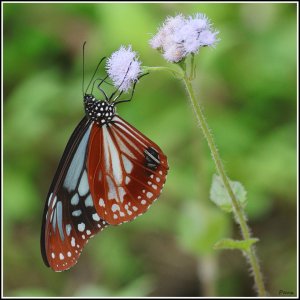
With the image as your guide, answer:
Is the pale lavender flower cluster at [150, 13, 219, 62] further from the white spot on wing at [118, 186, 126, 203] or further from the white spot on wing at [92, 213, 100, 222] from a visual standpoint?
the white spot on wing at [92, 213, 100, 222]

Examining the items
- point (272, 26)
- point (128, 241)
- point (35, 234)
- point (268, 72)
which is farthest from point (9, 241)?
point (272, 26)

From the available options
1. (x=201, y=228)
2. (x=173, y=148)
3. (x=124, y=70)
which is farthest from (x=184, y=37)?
(x=173, y=148)

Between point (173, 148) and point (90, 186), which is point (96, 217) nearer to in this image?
point (90, 186)

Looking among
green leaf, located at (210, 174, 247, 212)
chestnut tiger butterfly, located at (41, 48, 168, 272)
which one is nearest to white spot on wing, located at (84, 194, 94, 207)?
chestnut tiger butterfly, located at (41, 48, 168, 272)

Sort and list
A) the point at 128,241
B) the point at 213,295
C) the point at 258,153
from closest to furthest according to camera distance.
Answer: the point at 213,295
the point at 258,153
the point at 128,241

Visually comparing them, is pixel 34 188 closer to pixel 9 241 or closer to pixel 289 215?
pixel 9 241

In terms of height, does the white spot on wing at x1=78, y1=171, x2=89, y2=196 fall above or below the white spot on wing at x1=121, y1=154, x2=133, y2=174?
below

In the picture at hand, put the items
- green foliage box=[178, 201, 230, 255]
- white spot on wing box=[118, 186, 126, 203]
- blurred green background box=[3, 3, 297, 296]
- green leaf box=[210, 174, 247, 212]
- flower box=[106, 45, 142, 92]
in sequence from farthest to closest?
blurred green background box=[3, 3, 297, 296]
green foliage box=[178, 201, 230, 255]
white spot on wing box=[118, 186, 126, 203]
green leaf box=[210, 174, 247, 212]
flower box=[106, 45, 142, 92]
